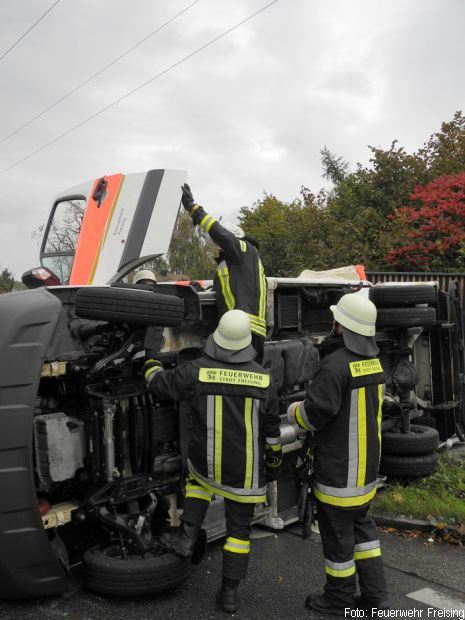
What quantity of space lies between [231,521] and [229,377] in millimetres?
745

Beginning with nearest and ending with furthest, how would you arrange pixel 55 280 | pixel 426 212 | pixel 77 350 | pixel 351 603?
pixel 351 603, pixel 77 350, pixel 55 280, pixel 426 212

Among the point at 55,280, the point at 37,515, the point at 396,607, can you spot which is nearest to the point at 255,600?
the point at 396,607

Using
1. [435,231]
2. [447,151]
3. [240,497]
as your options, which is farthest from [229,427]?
[447,151]

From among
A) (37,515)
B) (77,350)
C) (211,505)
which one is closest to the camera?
(37,515)

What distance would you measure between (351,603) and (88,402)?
1.67m

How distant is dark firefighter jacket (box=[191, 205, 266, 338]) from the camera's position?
4.05 m

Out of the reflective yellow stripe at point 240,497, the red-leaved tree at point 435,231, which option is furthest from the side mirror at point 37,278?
the red-leaved tree at point 435,231

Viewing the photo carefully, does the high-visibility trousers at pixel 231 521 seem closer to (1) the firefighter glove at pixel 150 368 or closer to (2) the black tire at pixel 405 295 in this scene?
(1) the firefighter glove at pixel 150 368

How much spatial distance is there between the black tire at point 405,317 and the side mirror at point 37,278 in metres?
2.69

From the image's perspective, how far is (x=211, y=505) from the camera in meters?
3.60

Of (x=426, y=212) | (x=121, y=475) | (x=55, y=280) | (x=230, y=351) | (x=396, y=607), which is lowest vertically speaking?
(x=396, y=607)

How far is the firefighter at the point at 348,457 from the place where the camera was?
3.00m

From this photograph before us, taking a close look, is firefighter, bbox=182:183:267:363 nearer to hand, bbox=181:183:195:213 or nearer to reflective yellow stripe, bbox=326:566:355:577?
hand, bbox=181:183:195:213

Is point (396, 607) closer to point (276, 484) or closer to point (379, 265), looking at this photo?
point (276, 484)
